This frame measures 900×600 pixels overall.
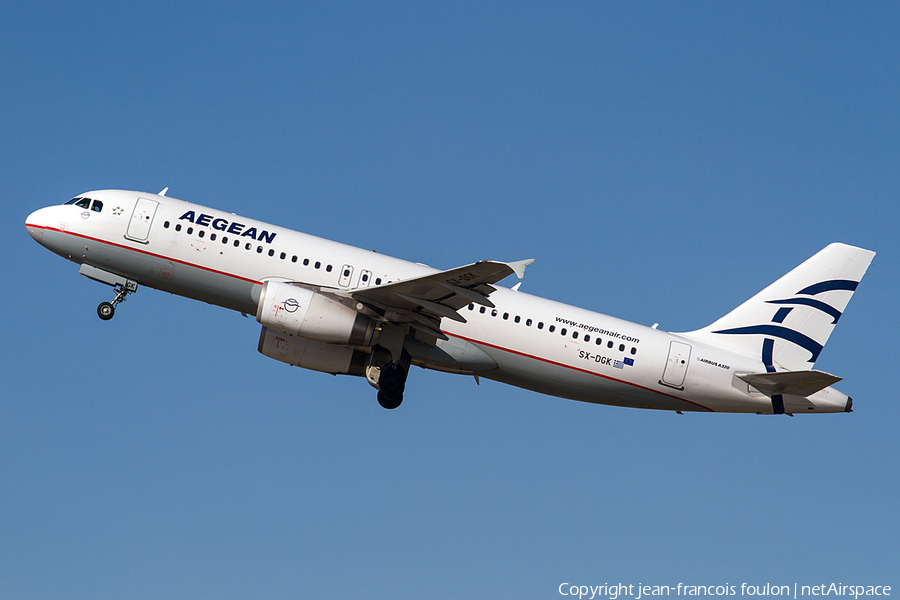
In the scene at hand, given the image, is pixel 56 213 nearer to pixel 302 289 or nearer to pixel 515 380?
pixel 302 289

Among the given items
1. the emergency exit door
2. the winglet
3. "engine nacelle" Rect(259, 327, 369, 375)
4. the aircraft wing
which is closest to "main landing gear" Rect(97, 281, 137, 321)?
"engine nacelle" Rect(259, 327, 369, 375)

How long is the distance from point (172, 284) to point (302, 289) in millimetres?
4921

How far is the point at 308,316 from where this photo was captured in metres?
26.3

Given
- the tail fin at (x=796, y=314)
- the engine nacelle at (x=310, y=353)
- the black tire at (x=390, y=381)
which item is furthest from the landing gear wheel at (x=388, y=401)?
the tail fin at (x=796, y=314)

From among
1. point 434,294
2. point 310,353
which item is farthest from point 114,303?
point 434,294

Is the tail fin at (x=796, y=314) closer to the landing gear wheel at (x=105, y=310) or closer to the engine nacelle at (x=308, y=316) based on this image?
the engine nacelle at (x=308, y=316)

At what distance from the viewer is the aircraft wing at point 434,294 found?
24.4 metres

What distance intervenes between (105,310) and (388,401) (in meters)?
10.0

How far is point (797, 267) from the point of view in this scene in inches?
1226

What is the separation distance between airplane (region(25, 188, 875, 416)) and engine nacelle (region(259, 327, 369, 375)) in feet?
0.12

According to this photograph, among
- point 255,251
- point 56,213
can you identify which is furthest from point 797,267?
point 56,213

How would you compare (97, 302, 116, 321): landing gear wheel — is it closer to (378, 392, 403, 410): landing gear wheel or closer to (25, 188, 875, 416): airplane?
(25, 188, 875, 416): airplane

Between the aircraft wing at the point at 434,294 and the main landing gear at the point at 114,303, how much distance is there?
794 centimetres

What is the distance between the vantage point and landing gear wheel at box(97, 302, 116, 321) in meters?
29.3
